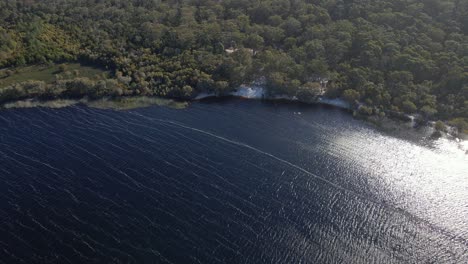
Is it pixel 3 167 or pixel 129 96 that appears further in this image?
pixel 129 96

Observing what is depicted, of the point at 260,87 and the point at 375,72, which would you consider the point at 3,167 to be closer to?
the point at 260,87

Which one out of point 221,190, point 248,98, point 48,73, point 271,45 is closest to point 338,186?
point 221,190

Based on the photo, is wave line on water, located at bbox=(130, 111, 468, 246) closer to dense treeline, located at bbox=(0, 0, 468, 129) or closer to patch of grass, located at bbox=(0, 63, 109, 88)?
dense treeline, located at bbox=(0, 0, 468, 129)

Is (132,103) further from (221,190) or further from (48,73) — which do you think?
(221,190)

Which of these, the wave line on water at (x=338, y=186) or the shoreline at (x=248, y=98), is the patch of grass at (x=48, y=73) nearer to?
the shoreline at (x=248, y=98)

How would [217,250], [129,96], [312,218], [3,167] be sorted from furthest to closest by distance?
[129,96]
[3,167]
[312,218]
[217,250]

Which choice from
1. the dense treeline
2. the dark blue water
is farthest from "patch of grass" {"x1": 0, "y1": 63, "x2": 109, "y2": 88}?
the dark blue water

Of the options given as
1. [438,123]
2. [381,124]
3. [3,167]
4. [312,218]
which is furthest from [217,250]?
[438,123]
